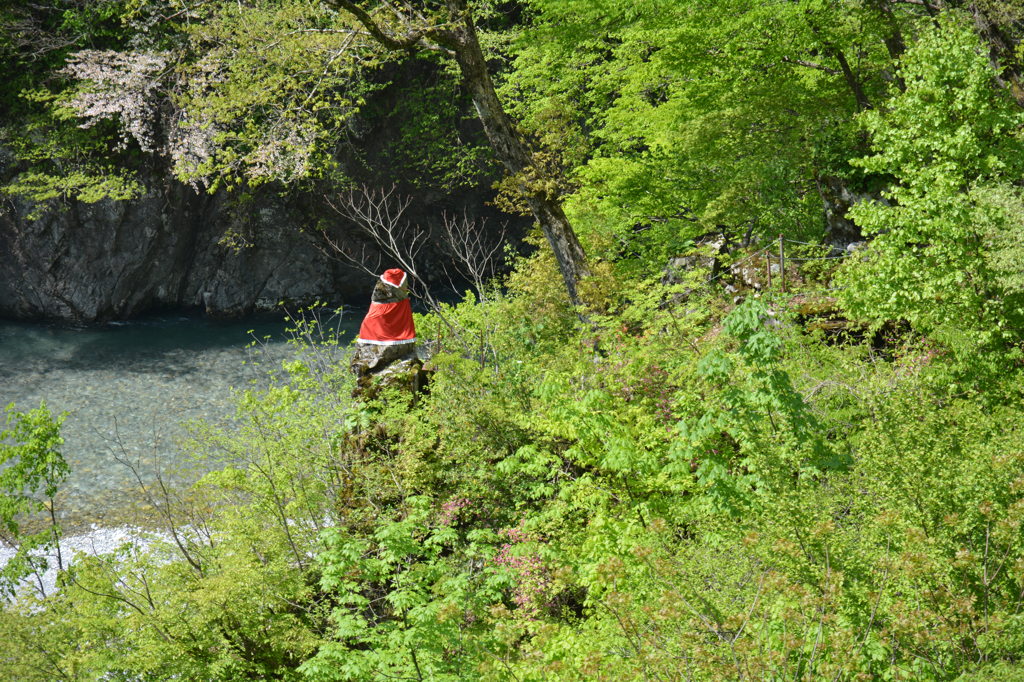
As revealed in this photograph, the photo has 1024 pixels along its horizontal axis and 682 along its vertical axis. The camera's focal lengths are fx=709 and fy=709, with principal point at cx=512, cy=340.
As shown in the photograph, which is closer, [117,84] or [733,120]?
[733,120]

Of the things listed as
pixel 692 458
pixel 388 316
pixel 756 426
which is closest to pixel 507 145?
pixel 388 316

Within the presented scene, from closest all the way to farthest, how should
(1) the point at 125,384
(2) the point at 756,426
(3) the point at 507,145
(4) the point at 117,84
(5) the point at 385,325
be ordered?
(2) the point at 756,426 < (5) the point at 385,325 < (3) the point at 507,145 < (1) the point at 125,384 < (4) the point at 117,84

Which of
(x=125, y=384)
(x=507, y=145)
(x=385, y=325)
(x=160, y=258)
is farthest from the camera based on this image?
(x=160, y=258)

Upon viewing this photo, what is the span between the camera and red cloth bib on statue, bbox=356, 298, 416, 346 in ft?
33.7

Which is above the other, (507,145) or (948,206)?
(507,145)

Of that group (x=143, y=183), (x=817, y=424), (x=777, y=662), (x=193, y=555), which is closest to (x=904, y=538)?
(x=777, y=662)

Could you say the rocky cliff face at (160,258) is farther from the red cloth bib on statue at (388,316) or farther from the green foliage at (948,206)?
the green foliage at (948,206)

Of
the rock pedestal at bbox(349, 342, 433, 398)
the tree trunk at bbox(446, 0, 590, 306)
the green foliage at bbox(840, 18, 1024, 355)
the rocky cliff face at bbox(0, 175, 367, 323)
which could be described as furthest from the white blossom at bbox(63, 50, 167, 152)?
the green foliage at bbox(840, 18, 1024, 355)

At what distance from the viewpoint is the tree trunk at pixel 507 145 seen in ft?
35.0

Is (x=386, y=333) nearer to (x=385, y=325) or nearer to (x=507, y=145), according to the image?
(x=385, y=325)

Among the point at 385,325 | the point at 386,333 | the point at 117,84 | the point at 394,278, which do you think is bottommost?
the point at 386,333

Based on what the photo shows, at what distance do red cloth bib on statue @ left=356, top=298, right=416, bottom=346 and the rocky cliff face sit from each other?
11.5 meters

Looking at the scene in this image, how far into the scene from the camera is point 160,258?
65.7 feet

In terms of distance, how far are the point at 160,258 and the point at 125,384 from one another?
551 centimetres
